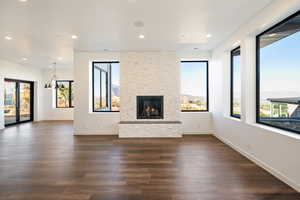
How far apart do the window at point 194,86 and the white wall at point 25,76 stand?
7.28 meters

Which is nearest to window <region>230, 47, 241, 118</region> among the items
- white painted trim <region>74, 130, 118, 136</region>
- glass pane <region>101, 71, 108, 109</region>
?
white painted trim <region>74, 130, 118, 136</region>

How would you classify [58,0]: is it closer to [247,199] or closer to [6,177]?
[6,177]

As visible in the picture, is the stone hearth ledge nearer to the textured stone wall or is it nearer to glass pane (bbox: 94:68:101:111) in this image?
the textured stone wall

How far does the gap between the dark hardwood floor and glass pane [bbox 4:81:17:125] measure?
422cm

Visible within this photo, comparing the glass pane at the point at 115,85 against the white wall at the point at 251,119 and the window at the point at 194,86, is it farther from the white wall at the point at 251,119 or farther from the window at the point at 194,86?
the white wall at the point at 251,119

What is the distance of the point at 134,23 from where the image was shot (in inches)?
161

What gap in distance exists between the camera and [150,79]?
6520 mm

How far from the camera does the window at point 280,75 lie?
310cm

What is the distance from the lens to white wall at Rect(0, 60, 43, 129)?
7867mm

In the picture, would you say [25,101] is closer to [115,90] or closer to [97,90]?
[97,90]

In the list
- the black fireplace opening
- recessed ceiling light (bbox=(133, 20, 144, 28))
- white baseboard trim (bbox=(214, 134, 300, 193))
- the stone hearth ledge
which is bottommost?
white baseboard trim (bbox=(214, 134, 300, 193))

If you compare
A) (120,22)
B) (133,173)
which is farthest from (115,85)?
(133,173)

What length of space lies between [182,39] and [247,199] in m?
4.04

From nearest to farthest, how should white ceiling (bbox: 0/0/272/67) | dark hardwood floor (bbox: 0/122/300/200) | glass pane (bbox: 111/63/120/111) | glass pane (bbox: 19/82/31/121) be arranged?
dark hardwood floor (bbox: 0/122/300/200), white ceiling (bbox: 0/0/272/67), glass pane (bbox: 111/63/120/111), glass pane (bbox: 19/82/31/121)
